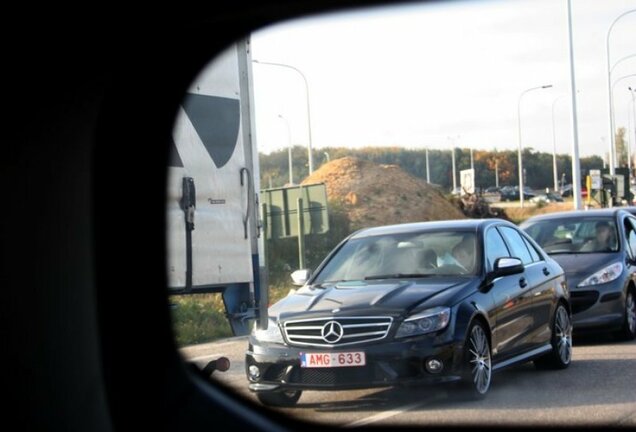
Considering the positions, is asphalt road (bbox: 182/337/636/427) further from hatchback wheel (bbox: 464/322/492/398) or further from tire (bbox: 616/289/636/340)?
tire (bbox: 616/289/636/340)

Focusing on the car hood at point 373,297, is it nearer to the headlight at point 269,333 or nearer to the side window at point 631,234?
the headlight at point 269,333

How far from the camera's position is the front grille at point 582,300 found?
39.0ft

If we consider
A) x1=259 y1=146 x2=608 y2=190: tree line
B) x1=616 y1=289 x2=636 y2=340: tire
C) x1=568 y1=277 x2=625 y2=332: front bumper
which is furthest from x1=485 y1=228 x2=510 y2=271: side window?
x1=259 y1=146 x2=608 y2=190: tree line

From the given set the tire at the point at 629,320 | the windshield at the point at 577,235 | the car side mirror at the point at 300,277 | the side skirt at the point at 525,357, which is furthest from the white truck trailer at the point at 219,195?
the windshield at the point at 577,235

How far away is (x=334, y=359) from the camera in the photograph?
771 centimetres

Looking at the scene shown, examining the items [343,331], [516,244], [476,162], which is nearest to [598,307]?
[516,244]

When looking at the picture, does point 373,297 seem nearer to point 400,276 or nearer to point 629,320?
point 400,276

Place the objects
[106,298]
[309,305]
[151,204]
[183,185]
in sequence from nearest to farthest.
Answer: [106,298] → [151,204] → [183,185] → [309,305]

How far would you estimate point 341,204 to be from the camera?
117 ft

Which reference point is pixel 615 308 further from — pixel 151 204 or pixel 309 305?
pixel 151 204

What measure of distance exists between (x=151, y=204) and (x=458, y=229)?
396 cm

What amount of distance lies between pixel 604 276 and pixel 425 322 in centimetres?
496

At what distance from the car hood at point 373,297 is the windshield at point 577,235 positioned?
458 centimetres

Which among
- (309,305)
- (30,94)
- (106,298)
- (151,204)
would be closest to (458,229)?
(309,305)
